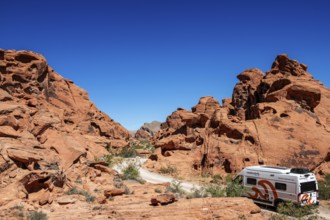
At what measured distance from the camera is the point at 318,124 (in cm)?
2827

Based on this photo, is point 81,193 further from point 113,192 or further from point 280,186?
point 280,186

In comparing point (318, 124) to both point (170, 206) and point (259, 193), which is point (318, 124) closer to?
point (259, 193)

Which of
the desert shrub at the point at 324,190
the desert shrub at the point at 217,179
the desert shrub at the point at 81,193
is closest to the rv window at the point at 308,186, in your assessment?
the desert shrub at the point at 324,190

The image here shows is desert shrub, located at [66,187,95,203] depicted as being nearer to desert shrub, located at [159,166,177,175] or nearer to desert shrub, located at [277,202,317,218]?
desert shrub, located at [277,202,317,218]

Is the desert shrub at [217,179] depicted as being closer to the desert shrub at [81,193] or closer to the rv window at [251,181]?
the rv window at [251,181]

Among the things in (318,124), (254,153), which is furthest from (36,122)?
(318,124)

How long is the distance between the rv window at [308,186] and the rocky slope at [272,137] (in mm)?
9538

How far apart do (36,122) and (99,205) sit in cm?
920

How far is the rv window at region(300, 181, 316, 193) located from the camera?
15639 mm

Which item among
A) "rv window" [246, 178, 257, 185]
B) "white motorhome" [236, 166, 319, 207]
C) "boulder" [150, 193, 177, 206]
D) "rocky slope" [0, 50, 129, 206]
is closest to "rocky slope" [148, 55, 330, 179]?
"rv window" [246, 178, 257, 185]

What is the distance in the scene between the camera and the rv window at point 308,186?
1564cm

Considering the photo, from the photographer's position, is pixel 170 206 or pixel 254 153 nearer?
pixel 170 206

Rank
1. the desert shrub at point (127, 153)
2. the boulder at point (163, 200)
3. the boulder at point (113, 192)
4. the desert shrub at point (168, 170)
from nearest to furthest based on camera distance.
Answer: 1. the boulder at point (163, 200)
2. the boulder at point (113, 192)
3. the desert shrub at point (168, 170)
4. the desert shrub at point (127, 153)

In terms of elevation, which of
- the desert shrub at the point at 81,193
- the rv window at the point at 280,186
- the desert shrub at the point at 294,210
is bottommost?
the desert shrub at the point at 81,193
